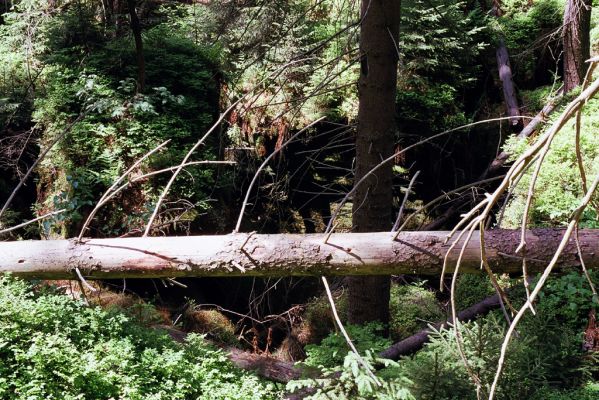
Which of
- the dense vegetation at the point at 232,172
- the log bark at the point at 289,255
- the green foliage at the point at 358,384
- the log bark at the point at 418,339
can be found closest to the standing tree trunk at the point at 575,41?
the dense vegetation at the point at 232,172

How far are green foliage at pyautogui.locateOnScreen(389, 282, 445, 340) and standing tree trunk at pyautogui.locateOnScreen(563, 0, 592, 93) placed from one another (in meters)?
4.07

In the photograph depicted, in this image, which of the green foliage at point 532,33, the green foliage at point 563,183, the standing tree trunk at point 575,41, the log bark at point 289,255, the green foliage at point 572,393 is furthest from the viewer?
the green foliage at point 532,33

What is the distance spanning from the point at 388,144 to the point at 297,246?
1984mm

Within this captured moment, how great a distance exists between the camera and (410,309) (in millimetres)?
6777

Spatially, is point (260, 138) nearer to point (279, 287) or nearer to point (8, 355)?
point (279, 287)

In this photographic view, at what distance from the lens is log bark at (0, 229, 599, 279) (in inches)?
129

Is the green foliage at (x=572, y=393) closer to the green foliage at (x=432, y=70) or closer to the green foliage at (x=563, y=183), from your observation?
the green foliage at (x=563, y=183)

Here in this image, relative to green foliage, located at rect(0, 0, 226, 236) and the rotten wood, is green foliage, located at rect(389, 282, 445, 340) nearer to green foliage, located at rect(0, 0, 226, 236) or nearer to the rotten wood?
the rotten wood

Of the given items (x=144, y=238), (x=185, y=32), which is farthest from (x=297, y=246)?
(x=185, y=32)

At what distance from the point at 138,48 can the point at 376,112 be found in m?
4.08

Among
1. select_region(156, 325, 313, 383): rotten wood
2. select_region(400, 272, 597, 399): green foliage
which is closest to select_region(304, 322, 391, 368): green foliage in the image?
select_region(400, 272, 597, 399): green foliage

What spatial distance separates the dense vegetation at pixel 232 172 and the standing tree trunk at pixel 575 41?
24 centimetres

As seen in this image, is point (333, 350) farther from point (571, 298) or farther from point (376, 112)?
point (571, 298)

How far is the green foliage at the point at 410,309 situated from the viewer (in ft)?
21.3
